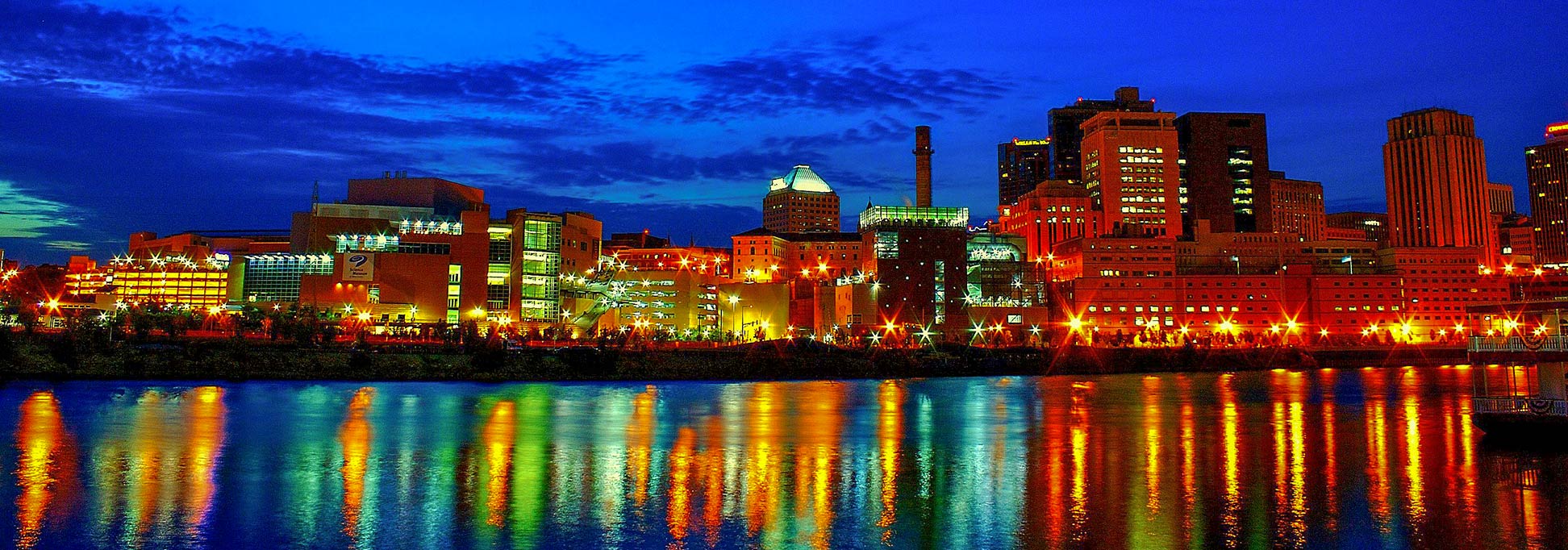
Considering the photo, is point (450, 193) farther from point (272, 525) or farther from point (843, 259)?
point (272, 525)

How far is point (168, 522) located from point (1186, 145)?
573ft

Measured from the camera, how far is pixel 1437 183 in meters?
184

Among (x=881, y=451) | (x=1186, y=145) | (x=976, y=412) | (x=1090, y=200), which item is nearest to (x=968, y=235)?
(x=1090, y=200)

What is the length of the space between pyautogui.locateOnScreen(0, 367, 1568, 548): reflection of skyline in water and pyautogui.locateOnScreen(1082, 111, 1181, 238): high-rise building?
12051 centimetres

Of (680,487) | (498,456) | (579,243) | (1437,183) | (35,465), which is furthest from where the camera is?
(1437,183)

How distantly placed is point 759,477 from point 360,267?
84.6 m

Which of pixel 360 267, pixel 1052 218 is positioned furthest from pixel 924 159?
pixel 360 267

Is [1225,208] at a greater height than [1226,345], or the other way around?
[1225,208]

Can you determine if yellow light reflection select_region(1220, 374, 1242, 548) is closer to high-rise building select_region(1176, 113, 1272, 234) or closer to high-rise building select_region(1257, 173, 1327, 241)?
high-rise building select_region(1176, 113, 1272, 234)

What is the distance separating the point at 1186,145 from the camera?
173 metres

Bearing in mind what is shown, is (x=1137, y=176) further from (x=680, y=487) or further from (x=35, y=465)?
(x=35, y=465)

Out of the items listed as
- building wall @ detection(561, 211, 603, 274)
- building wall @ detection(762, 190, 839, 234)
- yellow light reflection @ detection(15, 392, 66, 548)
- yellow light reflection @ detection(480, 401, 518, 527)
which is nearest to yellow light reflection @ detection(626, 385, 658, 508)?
yellow light reflection @ detection(480, 401, 518, 527)

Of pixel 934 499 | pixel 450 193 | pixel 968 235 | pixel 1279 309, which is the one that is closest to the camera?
pixel 934 499

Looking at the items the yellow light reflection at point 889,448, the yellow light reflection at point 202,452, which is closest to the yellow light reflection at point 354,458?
the yellow light reflection at point 202,452
